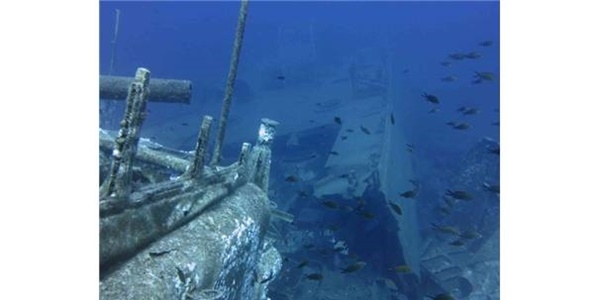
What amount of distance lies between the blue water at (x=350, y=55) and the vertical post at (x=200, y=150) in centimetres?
395

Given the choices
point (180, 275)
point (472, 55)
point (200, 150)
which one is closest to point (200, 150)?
point (200, 150)

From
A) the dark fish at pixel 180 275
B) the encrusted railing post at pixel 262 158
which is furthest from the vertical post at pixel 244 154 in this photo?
the dark fish at pixel 180 275

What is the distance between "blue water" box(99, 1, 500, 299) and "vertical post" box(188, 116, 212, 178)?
3953 mm

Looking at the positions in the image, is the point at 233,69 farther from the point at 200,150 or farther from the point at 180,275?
the point at 180,275

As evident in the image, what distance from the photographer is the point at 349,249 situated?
9.87 meters

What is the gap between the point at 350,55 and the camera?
5850 cm

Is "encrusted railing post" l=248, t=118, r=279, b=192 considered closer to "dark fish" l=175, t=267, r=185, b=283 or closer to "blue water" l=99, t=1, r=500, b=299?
"blue water" l=99, t=1, r=500, b=299

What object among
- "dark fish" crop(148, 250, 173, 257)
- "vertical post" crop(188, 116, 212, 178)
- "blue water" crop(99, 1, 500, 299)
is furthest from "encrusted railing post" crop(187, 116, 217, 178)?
"blue water" crop(99, 1, 500, 299)

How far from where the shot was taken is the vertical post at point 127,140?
2.98 m

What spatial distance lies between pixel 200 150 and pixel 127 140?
1390mm
